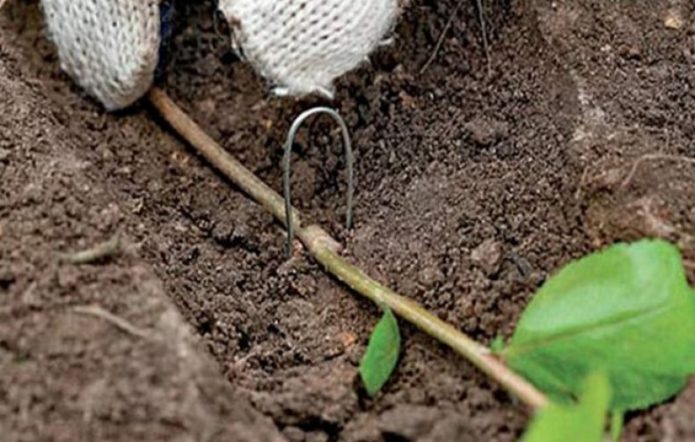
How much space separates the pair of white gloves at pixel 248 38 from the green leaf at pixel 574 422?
689mm

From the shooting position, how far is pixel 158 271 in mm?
1293

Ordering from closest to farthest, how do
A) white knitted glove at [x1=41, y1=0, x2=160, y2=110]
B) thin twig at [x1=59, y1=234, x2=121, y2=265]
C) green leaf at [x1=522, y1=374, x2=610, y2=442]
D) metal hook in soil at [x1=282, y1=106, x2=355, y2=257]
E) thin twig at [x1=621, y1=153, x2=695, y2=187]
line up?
green leaf at [x1=522, y1=374, x2=610, y2=442] < thin twig at [x1=59, y1=234, x2=121, y2=265] < thin twig at [x1=621, y1=153, x2=695, y2=187] < metal hook in soil at [x1=282, y1=106, x2=355, y2=257] < white knitted glove at [x1=41, y1=0, x2=160, y2=110]

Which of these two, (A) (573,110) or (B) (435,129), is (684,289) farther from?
(B) (435,129)

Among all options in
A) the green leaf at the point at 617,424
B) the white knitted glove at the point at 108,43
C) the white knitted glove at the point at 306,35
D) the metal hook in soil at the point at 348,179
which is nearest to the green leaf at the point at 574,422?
the green leaf at the point at 617,424

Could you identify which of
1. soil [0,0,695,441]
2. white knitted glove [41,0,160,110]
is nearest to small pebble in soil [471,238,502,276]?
soil [0,0,695,441]

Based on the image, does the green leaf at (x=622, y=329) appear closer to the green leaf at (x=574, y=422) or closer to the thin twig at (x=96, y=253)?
the green leaf at (x=574, y=422)

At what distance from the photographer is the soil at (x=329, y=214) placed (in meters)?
1.04

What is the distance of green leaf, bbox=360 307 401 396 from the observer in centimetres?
116

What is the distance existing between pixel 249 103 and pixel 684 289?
709mm

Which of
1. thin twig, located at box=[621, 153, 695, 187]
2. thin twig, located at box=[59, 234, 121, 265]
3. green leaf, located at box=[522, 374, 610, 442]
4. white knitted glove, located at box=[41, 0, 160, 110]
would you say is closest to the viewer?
green leaf, located at box=[522, 374, 610, 442]

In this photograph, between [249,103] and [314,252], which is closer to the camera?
[314,252]

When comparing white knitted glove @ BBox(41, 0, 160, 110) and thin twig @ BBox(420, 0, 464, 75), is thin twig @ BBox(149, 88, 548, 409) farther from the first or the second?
thin twig @ BBox(420, 0, 464, 75)

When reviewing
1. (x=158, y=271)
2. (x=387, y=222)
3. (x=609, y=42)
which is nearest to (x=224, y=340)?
(x=158, y=271)

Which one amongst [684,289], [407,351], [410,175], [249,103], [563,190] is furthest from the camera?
[249,103]
